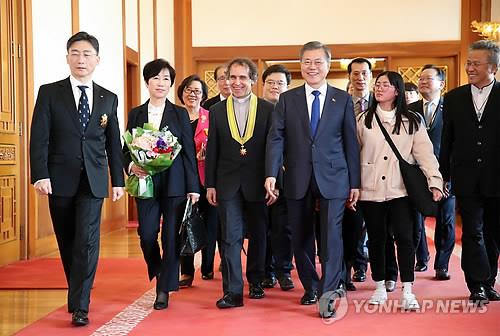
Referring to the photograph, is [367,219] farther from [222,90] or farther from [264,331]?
[222,90]

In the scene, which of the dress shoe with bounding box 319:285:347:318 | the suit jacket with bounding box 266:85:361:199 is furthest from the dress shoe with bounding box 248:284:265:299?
the suit jacket with bounding box 266:85:361:199

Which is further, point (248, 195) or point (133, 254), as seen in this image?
point (133, 254)

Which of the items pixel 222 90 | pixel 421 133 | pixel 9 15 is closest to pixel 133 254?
pixel 222 90

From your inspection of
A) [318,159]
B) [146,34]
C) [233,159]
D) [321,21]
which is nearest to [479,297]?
[318,159]

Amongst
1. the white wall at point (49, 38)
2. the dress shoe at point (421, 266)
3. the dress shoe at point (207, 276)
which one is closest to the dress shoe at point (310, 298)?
the dress shoe at point (207, 276)

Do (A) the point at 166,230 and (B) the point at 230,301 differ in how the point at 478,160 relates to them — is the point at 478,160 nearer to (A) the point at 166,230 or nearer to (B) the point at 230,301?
(B) the point at 230,301

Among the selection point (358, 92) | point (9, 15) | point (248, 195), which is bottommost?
point (248, 195)

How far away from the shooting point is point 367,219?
144 inches

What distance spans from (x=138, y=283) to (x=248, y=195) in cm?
124

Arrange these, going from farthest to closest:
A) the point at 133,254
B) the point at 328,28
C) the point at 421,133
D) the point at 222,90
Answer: the point at 328,28, the point at 133,254, the point at 222,90, the point at 421,133

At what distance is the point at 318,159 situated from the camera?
3.44 m

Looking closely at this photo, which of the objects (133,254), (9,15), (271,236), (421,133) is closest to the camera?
(421,133)

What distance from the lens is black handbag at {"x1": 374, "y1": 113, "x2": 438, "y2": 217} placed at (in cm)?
345

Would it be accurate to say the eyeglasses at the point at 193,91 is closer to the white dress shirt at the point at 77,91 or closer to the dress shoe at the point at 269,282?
the white dress shirt at the point at 77,91
